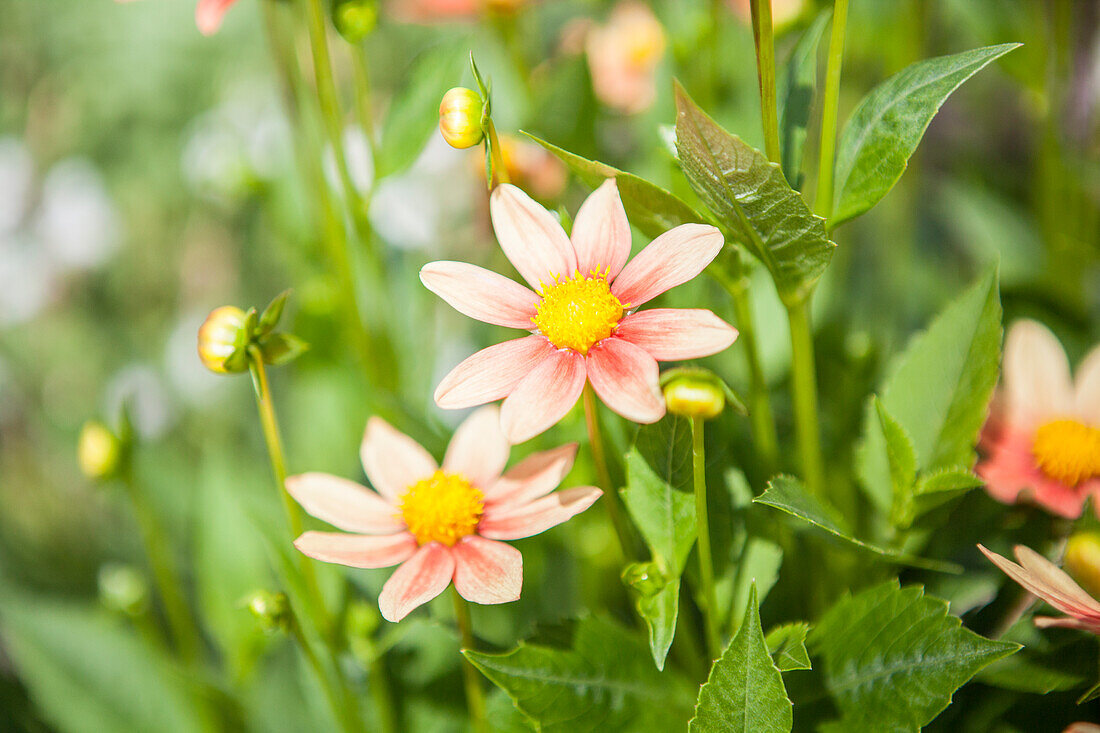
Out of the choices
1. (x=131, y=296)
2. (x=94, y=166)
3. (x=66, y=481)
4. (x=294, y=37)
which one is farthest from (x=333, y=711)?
(x=94, y=166)

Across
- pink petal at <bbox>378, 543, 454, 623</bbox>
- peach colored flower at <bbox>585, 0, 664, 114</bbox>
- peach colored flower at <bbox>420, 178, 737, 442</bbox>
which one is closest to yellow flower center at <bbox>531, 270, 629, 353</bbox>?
peach colored flower at <bbox>420, 178, 737, 442</bbox>

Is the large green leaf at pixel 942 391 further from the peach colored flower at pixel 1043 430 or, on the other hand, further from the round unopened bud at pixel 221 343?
the round unopened bud at pixel 221 343

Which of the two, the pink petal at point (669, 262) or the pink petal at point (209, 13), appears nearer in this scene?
the pink petal at point (669, 262)

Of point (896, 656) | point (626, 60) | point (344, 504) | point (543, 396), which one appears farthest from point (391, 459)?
point (626, 60)

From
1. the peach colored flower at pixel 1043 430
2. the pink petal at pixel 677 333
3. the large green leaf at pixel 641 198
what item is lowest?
the peach colored flower at pixel 1043 430

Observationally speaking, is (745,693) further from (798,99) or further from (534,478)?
(798,99)

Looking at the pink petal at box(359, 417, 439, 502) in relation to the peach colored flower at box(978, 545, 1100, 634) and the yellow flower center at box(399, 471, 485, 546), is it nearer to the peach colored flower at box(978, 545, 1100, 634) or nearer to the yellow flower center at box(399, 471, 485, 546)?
the yellow flower center at box(399, 471, 485, 546)

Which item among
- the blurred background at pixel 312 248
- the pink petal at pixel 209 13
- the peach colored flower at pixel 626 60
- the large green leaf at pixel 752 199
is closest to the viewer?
the large green leaf at pixel 752 199

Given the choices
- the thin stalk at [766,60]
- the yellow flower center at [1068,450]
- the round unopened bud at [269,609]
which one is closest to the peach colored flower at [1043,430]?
the yellow flower center at [1068,450]
